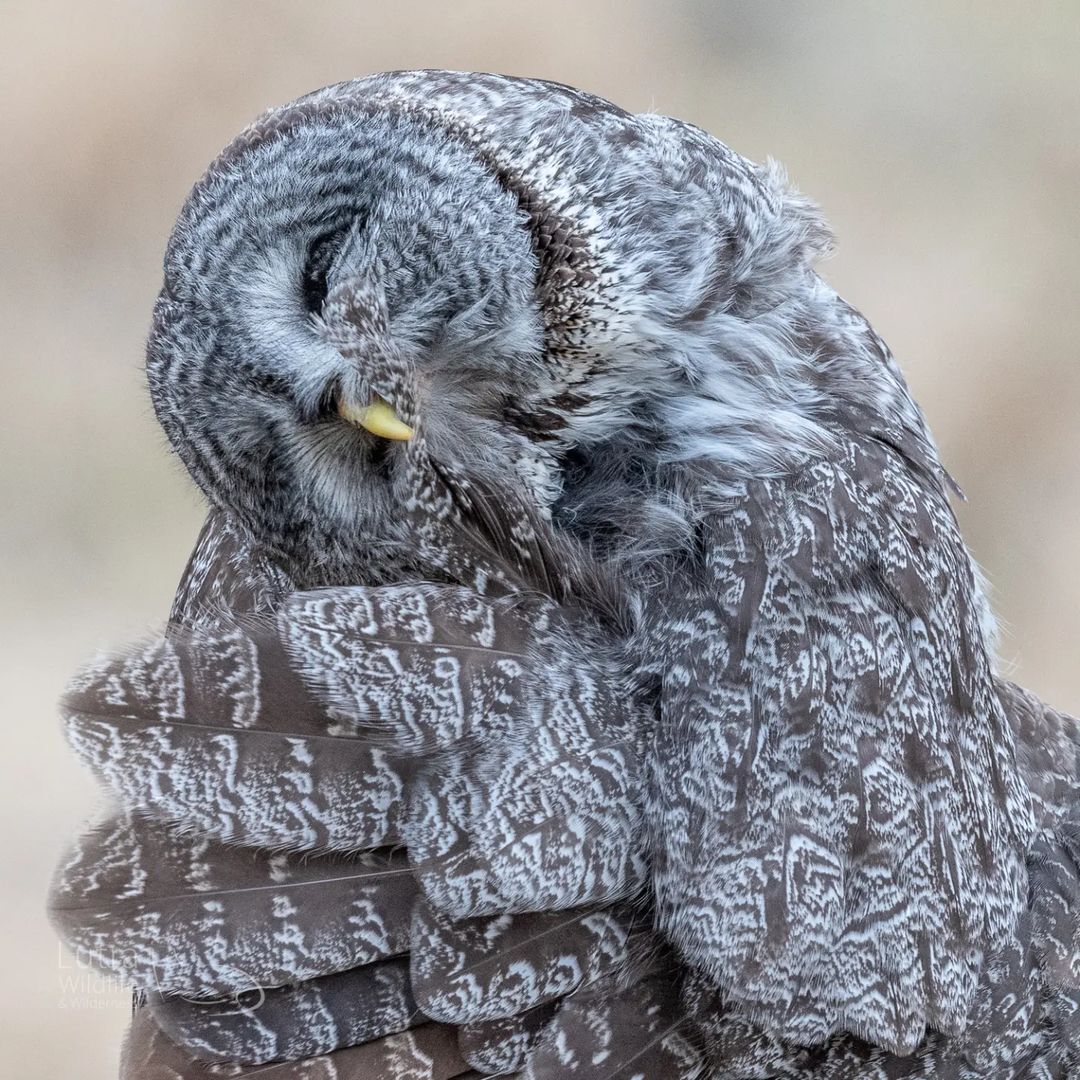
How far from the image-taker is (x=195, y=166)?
4117 millimetres

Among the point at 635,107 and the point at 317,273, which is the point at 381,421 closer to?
the point at 317,273

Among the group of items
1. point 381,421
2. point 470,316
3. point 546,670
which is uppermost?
point 470,316

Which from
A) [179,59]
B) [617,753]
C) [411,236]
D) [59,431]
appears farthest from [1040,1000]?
[179,59]

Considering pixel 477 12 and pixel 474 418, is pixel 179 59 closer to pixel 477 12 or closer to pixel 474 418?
pixel 477 12

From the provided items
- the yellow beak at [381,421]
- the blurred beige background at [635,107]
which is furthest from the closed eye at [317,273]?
the blurred beige background at [635,107]

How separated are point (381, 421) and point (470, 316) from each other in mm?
134

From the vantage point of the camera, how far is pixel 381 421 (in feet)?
3.80

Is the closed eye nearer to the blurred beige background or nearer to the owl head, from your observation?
the owl head

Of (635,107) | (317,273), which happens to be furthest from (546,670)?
(635,107)

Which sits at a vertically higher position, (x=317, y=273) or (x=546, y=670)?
(x=317, y=273)

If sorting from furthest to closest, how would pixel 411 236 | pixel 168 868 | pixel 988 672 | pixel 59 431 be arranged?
pixel 59 431 → pixel 988 672 → pixel 411 236 → pixel 168 868

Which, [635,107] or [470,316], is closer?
[470,316]

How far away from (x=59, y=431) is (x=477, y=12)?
187cm

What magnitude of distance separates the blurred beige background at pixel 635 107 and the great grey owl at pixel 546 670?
2641mm
